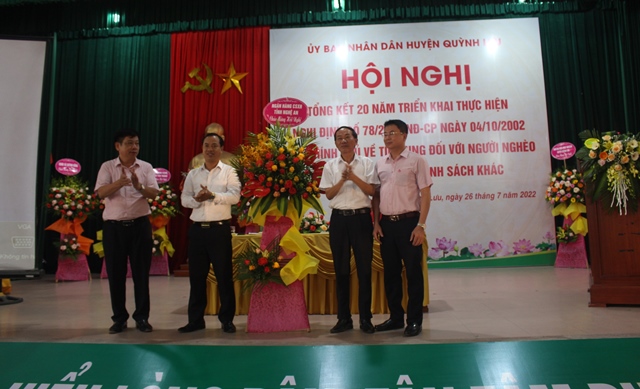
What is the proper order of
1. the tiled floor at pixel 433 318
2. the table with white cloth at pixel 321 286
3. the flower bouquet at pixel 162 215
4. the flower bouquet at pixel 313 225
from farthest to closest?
the flower bouquet at pixel 162 215
the flower bouquet at pixel 313 225
the table with white cloth at pixel 321 286
the tiled floor at pixel 433 318

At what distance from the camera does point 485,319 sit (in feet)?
10.9

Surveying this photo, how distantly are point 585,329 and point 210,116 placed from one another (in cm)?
602

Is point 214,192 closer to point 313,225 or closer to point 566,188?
point 313,225

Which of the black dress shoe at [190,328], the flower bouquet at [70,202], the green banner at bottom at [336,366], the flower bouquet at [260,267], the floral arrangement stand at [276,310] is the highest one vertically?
the flower bouquet at [70,202]

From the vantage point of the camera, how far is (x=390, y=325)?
3.04 metres

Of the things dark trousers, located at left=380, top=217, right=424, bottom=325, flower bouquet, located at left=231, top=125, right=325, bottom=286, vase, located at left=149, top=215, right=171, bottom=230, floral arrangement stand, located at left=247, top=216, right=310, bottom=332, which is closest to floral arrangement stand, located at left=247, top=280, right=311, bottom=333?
floral arrangement stand, located at left=247, top=216, right=310, bottom=332

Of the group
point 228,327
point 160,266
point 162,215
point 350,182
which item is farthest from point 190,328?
point 160,266

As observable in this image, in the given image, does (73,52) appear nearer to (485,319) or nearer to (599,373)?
(485,319)

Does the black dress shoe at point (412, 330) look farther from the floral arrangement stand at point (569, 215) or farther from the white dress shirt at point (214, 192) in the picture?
the floral arrangement stand at point (569, 215)

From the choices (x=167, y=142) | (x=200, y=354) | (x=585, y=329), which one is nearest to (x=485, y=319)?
(x=585, y=329)

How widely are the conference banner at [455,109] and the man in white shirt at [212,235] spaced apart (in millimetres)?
3869

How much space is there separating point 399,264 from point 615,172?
1884 mm

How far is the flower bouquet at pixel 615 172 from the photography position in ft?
11.6

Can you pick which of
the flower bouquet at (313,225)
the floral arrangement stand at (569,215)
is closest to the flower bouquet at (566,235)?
the floral arrangement stand at (569,215)
